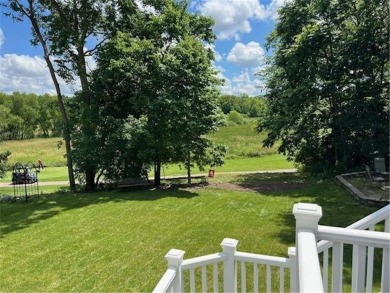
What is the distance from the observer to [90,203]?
9977 millimetres

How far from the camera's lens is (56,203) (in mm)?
10211

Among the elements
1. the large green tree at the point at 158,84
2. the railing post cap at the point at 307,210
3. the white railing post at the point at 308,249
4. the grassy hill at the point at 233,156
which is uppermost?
the large green tree at the point at 158,84

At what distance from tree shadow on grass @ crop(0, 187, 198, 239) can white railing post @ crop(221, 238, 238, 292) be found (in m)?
6.24

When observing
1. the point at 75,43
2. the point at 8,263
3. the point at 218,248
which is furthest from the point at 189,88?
the point at 8,263

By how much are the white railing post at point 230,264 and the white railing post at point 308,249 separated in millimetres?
1542

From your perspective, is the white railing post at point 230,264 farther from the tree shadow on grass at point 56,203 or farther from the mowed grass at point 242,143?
the mowed grass at point 242,143

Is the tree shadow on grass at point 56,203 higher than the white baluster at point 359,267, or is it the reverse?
the white baluster at point 359,267

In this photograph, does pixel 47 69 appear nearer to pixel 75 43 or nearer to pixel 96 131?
pixel 75 43

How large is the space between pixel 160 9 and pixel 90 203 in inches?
326

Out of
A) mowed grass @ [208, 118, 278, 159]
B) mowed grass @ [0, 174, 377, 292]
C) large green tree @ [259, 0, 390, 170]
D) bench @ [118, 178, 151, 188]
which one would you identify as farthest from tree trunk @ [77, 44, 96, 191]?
mowed grass @ [208, 118, 278, 159]

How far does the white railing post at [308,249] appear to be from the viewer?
124cm

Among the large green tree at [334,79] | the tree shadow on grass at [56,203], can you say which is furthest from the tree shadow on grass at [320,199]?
the tree shadow on grass at [56,203]

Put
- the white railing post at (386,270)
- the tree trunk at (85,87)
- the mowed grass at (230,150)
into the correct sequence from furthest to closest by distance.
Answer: the mowed grass at (230,150), the tree trunk at (85,87), the white railing post at (386,270)

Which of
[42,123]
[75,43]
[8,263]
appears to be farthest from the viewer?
[42,123]
